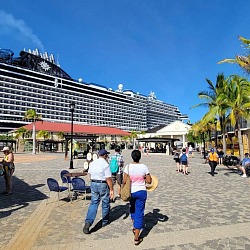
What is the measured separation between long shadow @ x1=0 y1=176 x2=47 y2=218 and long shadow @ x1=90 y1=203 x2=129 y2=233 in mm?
2600

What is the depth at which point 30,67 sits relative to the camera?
11681cm

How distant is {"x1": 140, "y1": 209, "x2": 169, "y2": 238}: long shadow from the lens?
521cm

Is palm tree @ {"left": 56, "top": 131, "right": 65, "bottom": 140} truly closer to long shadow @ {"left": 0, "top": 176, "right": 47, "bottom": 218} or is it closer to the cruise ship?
the cruise ship

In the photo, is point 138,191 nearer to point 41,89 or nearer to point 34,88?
point 34,88

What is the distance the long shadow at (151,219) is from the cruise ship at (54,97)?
100m

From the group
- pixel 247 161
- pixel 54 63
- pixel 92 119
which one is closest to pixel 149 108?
pixel 92 119

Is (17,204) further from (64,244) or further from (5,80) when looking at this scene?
(5,80)

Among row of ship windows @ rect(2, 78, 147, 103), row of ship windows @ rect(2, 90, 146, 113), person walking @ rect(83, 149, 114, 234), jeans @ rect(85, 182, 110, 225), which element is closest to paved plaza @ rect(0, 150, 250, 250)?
jeans @ rect(85, 182, 110, 225)

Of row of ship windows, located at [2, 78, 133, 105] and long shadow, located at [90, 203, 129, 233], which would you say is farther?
row of ship windows, located at [2, 78, 133, 105]

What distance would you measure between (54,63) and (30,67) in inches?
750

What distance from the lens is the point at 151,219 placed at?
603 cm

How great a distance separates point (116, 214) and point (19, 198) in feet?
12.7

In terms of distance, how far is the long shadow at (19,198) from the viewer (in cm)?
705

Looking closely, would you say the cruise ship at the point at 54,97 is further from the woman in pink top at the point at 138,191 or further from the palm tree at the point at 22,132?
the woman in pink top at the point at 138,191
